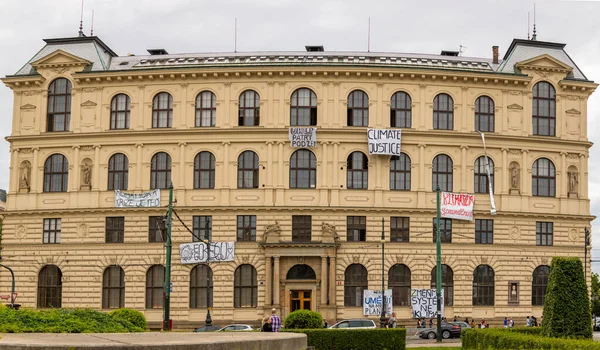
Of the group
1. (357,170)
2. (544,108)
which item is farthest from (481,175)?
(357,170)

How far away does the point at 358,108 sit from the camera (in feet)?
227

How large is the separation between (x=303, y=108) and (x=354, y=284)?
1351 centimetres

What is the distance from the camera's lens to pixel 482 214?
68625 millimetres

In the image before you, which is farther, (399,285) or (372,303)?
(399,285)

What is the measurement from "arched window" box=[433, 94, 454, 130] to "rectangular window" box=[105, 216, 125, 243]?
966 inches

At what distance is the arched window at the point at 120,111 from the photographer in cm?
7025

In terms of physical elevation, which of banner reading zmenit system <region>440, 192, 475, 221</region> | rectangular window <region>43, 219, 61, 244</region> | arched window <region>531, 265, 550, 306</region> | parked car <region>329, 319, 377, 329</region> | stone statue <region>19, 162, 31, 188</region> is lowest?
parked car <region>329, 319, 377, 329</region>

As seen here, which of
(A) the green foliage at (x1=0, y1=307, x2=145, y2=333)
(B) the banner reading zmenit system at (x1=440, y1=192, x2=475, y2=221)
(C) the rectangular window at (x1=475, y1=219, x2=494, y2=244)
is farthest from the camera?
(C) the rectangular window at (x1=475, y1=219, x2=494, y2=244)

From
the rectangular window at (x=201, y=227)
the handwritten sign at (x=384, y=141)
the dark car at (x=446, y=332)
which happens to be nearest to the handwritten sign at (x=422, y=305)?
the dark car at (x=446, y=332)

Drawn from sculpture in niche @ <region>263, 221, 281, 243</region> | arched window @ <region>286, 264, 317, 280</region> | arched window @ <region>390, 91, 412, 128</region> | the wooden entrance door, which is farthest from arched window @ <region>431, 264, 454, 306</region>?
sculpture in niche @ <region>263, 221, 281, 243</region>

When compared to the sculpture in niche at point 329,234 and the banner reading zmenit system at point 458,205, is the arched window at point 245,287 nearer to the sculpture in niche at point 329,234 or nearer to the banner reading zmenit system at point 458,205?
the sculpture in niche at point 329,234

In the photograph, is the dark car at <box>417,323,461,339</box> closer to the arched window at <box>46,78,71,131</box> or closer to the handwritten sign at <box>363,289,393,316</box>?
the handwritten sign at <box>363,289,393,316</box>

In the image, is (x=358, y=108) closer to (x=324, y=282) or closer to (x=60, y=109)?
(x=324, y=282)

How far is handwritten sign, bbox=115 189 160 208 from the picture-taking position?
67.9 metres
